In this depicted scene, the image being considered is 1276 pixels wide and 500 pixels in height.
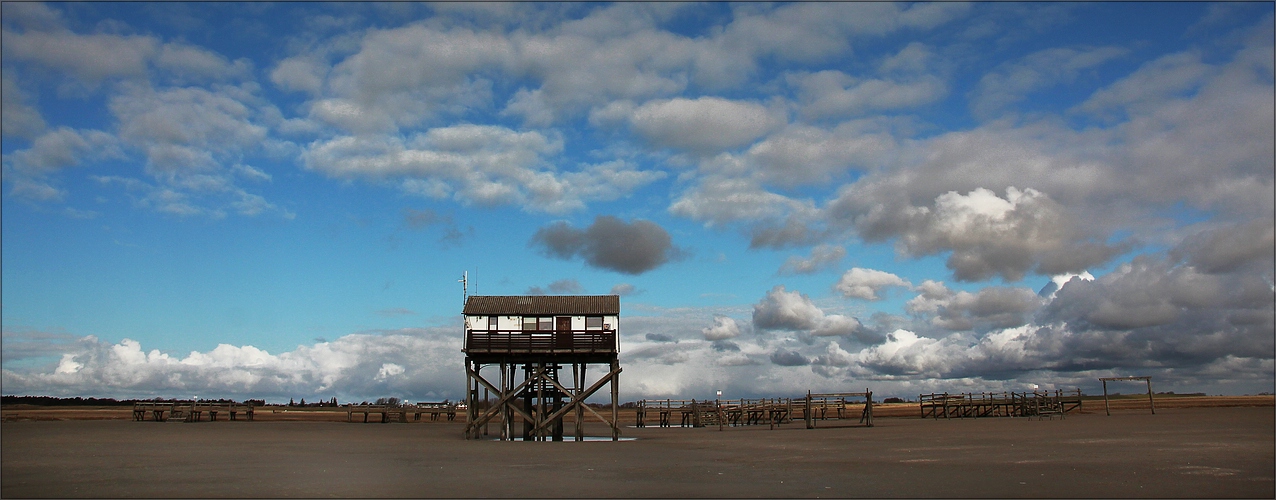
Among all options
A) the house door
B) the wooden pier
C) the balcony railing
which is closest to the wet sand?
the balcony railing

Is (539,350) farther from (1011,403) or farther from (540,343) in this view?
(1011,403)

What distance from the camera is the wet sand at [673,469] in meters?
18.0

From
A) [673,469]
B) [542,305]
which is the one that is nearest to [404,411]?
[542,305]

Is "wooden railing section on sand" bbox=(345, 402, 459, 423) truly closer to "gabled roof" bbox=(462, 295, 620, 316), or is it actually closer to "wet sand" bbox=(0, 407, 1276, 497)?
"gabled roof" bbox=(462, 295, 620, 316)

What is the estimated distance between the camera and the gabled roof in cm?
4284

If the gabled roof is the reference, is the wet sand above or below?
below

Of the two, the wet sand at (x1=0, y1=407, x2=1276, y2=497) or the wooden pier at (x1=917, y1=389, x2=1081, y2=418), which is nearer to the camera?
the wet sand at (x1=0, y1=407, x2=1276, y2=497)

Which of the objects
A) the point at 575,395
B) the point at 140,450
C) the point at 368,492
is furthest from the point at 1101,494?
the point at 140,450

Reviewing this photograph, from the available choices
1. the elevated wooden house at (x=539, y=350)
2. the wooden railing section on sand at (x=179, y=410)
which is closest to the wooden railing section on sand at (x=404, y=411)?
the wooden railing section on sand at (x=179, y=410)

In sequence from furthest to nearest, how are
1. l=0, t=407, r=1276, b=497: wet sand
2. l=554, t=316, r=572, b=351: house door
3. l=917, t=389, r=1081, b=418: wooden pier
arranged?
1. l=917, t=389, r=1081, b=418: wooden pier
2. l=554, t=316, r=572, b=351: house door
3. l=0, t=407, r=1276, b=497: wet sand

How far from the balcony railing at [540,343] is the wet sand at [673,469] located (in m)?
6.53

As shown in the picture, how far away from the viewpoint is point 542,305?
43375 mm

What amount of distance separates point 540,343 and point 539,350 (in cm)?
40

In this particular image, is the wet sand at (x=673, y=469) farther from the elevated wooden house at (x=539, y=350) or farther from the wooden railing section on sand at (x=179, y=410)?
the wooden railing section on sand at (x=179, y=410)
